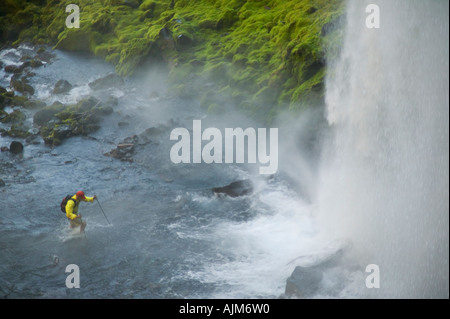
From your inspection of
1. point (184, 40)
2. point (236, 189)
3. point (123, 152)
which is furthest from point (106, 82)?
point (236, 189)

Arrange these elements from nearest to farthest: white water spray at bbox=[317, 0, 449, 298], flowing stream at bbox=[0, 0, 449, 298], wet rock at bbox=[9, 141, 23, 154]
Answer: white water spray at bbox=[317, 0, 449, 298]
flowing stream at bbox=[0, 0, 449, 298]
wet rock at bbox=[9, 141, 23, 154]

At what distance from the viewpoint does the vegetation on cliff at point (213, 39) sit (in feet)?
87.3

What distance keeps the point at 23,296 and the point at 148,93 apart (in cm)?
2155

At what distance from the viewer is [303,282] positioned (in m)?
14.5

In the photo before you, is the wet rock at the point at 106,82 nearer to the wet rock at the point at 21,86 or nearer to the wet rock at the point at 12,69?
the wet rock at the point at 21,86

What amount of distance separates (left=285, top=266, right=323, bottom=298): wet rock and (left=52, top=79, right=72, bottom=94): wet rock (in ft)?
87.4

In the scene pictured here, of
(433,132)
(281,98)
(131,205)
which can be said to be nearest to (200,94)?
(281,98)

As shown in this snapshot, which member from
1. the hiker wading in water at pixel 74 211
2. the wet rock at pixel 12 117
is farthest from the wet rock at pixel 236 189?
the wet rock at pixel 12 117

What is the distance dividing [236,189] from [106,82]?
18.9m

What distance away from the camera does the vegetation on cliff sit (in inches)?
1048

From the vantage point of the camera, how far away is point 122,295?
15.0 metres

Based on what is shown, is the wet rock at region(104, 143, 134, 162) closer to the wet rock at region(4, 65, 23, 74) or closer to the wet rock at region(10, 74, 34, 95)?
the wet rock at region(10, 74, 34, 95)

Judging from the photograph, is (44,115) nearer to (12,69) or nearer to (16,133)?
(16,133)

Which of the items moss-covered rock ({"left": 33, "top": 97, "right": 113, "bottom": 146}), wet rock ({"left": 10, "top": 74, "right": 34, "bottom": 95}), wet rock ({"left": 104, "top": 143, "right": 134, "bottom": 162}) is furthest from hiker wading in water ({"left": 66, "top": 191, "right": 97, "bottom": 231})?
wet rock ({"left": 10, "top": 74, "right": 34, "bottom": 95})
